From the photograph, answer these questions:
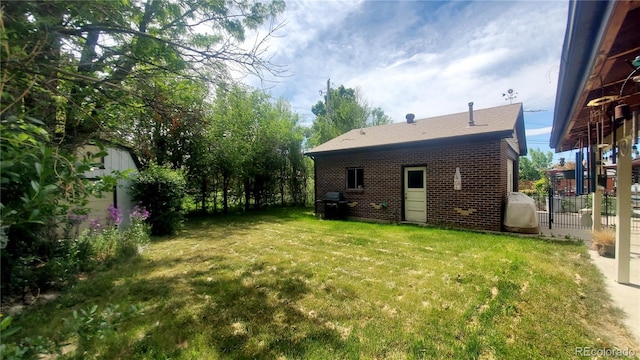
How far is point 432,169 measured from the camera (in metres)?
8.31

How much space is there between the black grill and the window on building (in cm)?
62

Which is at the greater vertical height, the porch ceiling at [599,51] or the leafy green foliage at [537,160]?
the leafy green foliage at [537,160]

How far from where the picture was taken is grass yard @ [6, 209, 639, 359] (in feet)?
7.45

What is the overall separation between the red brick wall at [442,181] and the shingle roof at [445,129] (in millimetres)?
371

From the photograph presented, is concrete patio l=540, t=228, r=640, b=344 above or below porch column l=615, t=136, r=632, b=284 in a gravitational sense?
below

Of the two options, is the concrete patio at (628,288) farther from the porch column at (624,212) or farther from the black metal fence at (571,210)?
the black metal fence at (571,210)

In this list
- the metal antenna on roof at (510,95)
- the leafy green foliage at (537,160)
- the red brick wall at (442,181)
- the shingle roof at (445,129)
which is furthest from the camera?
the leafy green foliage at (537,160)

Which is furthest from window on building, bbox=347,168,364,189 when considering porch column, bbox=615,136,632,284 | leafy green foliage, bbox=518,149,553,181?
leafy green foliage, bbox=518,149,553,181

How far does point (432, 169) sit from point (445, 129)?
1539mm

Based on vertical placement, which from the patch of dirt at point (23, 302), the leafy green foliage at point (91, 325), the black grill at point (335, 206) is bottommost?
the patch of dirt at point (23, 302)

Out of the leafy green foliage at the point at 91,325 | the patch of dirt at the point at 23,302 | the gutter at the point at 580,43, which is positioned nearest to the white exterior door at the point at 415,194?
the gutter at the point at 580,43

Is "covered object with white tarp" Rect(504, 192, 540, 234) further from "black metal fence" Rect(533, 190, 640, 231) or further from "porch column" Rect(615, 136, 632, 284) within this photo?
"porch column" Rect(615, 136, 632, 284)

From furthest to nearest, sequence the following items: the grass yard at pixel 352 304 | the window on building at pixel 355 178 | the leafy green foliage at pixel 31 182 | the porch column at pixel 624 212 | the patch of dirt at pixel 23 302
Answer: the window on building at pixel 355 178
the porch column at pixel 624 212
the patch of dirt at pixel 23 302
the grass yard at pixel 352 304
the leafy green foliage at pixel 31 182

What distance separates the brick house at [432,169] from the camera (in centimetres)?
735
